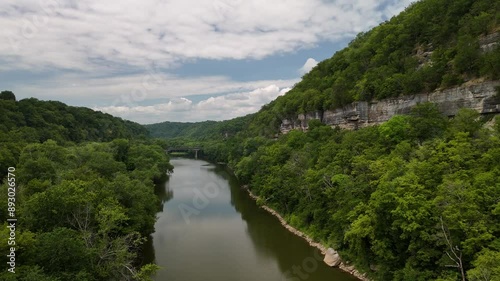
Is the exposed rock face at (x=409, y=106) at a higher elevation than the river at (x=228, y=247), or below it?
higher

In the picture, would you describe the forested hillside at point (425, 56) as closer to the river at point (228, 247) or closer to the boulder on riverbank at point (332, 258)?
the boulder on riverbank at point (332, 258)

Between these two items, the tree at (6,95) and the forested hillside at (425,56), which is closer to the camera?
the forested hillside at (425,56)

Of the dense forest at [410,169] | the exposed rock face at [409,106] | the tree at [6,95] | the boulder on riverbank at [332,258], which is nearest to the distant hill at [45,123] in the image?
the tree at [6,95]

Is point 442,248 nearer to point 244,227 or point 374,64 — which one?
point 244,227

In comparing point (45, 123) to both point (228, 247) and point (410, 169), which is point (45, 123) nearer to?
point (228, 247)

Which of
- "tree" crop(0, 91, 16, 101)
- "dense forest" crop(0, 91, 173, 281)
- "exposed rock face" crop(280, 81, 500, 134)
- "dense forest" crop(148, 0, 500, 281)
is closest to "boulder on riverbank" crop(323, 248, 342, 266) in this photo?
"dense forest" crop(148, 0, 500, 281)

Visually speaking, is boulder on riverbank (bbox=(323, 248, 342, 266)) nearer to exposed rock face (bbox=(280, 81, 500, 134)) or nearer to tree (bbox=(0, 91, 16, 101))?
exposed rock face (bbox=(280, 81, 500, 134))
